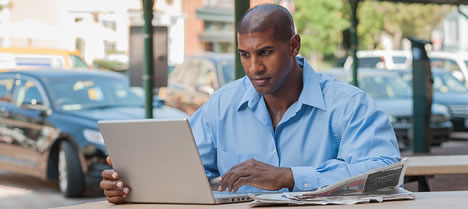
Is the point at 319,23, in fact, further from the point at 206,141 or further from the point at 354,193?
the point at 354,193

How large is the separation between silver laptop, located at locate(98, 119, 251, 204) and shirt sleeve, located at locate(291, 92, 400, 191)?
11.0 inches

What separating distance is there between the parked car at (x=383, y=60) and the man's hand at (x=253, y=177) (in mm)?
15300

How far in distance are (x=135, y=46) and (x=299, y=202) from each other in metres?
5.66

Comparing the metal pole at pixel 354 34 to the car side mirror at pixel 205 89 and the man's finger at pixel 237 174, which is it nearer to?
the car side mirror at pixel 205 89

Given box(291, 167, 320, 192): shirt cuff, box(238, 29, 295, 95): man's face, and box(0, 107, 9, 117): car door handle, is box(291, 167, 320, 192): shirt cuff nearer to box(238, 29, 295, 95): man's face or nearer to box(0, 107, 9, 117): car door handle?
box(238, 29, 295, 95): man's face

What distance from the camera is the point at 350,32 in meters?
13.5

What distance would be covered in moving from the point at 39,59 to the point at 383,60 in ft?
25.0

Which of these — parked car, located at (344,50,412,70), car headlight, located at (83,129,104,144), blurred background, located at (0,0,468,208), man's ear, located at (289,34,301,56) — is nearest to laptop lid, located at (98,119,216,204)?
man's ear, located at (289,34,301,56)

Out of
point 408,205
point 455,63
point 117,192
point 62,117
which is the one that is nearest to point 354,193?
point 408,205

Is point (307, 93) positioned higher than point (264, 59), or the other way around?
point (264, 59)

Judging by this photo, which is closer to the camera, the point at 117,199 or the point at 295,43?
the point at 117,199

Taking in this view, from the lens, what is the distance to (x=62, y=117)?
376 inches

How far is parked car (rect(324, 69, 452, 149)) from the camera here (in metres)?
12.4

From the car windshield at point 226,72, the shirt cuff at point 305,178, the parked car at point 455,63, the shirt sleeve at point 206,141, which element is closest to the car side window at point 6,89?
the car windshield at point 226,72
